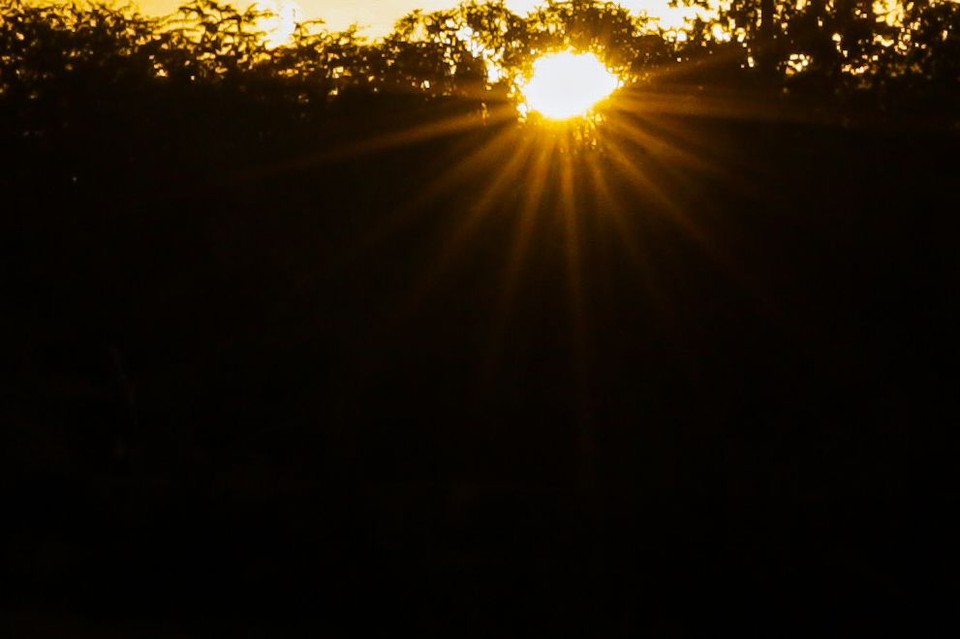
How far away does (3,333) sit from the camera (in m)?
12.3

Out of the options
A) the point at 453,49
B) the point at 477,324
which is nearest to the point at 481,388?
the point at 477,324

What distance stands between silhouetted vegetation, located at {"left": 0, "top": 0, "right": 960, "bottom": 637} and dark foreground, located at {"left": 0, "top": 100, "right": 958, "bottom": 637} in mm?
25

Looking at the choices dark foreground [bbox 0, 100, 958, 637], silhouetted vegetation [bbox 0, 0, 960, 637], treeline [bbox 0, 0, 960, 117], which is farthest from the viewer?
treeline [bbox 0, 0, 960, 117]

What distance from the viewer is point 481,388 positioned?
444 inches

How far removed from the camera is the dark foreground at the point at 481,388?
9.50 metres

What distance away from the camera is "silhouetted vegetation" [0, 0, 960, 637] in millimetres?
9672

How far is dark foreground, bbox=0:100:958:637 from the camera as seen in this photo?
9.50 m

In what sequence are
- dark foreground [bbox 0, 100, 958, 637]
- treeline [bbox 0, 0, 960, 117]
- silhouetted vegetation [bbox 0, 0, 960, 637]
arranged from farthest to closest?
treeline [bbox 0, 0, 960, 117], silhouetted vegetation [bbox 0, 0, 960, 637], dark foreground [bbox 0, 100, 958, 637]

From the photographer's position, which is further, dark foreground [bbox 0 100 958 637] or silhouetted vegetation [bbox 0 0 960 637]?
silhouetted vegetation [bbox 0 0 960 637]

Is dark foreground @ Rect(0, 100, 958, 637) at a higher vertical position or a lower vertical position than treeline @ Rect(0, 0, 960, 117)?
lower

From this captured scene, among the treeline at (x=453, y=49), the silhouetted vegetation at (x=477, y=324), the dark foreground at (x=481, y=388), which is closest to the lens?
the dark foreground at (x=481, y=388)

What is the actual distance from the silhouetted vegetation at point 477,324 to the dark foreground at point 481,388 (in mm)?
25

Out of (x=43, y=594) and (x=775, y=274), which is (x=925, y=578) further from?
(x=43, y=594)

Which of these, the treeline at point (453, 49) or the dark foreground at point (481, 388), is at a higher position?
the treeline at point (453, 49)
